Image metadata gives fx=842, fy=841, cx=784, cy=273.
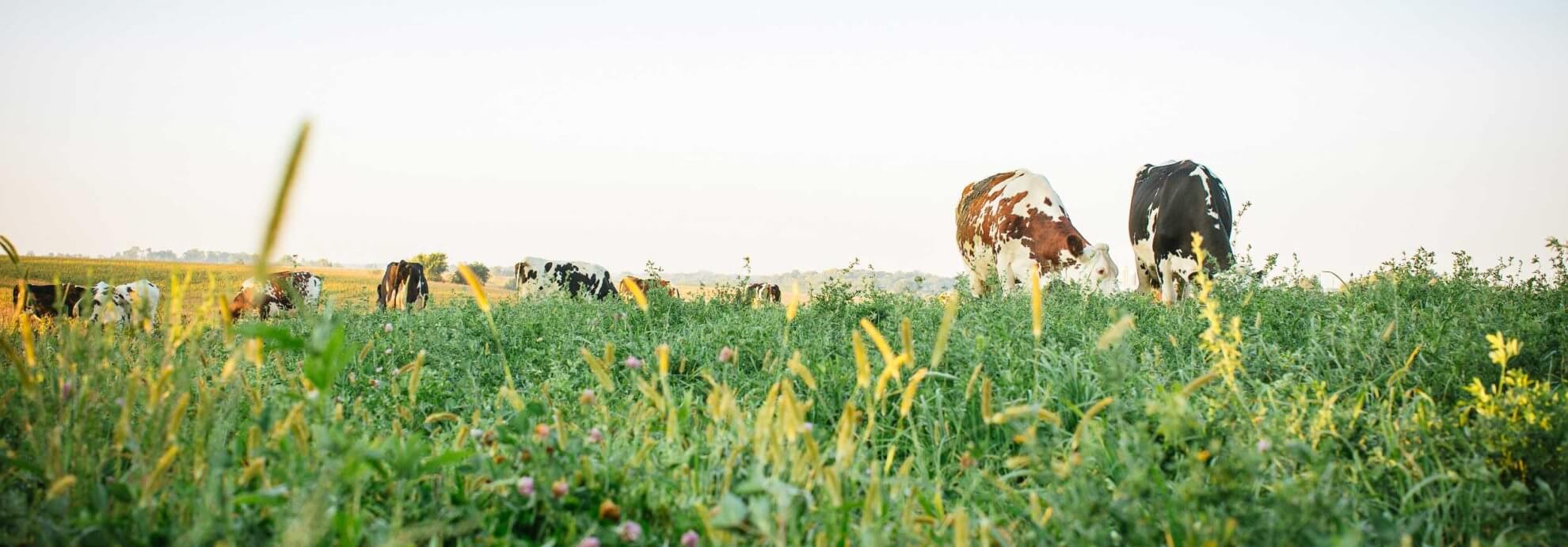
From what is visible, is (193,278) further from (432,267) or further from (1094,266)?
(432,267)

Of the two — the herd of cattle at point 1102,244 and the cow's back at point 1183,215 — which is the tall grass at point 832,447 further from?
the cow's back at point 1183,215

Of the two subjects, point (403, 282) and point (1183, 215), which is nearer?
point (1183, 215)

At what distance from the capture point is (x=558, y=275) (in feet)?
66.6

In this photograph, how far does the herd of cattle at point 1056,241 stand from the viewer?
945cm

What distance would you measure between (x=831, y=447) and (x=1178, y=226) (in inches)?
345

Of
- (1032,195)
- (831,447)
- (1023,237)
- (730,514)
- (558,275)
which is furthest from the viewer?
(558,275)

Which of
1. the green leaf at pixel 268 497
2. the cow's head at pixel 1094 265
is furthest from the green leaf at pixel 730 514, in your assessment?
the cow's head at pixel 1094 265

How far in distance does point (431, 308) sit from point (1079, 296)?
18.7ft

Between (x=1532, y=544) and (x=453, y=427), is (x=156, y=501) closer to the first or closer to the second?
(x=453, y=427)

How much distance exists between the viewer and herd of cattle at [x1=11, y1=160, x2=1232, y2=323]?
9445 millimetres

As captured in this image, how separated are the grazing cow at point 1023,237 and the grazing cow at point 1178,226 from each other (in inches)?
22.1

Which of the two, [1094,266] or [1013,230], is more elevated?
[1013,230]

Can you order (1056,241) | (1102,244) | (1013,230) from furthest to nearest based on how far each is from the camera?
(1013,230) < (1056,241) < (1102,244)

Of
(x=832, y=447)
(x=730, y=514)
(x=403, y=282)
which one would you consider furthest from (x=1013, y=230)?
(x=403, y=282)
